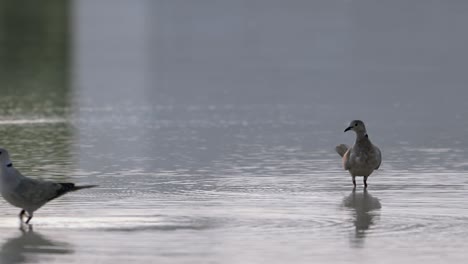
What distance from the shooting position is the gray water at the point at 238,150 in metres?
14.0

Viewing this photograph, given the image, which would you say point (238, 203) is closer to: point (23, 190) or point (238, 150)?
point (23, 190)

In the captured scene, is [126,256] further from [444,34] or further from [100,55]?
[444,34]

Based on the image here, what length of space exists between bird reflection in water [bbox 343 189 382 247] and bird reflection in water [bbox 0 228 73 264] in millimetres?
2619

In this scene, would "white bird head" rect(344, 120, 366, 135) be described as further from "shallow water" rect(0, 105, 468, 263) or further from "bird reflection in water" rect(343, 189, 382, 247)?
"bird reflection in water" rect(343, 189, 382, 247)

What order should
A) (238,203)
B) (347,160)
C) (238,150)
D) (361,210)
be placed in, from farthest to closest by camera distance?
1. (238,150)
2. (347,160)
3. (238,203)
4. (361,210)

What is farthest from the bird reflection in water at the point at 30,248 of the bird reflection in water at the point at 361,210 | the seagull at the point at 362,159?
the seagull at the point at 362,159

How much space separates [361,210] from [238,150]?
6229mm

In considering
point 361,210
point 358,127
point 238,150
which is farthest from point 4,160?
point 238,150

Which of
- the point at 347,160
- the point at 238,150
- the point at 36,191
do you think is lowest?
the point at 238,150

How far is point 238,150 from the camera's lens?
22219mm

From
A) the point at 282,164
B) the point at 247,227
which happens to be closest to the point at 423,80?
the point at 282,164

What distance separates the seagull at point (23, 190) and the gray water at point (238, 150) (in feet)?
0.84

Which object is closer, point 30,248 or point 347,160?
point 30,248

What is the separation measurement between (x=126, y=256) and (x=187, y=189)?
4611 millimetres
